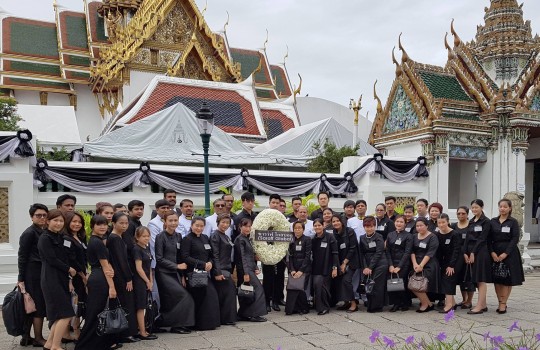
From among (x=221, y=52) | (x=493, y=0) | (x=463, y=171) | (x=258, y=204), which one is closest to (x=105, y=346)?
(x=258, y=204)

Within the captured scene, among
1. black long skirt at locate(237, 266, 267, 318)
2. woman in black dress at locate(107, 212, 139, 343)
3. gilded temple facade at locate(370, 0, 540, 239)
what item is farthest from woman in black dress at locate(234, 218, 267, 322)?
gilded temple facade at locate(370, 0, 540, 239)

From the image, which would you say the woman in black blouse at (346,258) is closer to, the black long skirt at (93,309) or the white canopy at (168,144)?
the black long skirt at (93,309)

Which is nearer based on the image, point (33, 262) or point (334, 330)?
point (33, 262)

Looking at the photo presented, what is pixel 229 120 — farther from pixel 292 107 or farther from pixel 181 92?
pixel 292 107

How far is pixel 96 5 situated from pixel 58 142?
52.0 ft

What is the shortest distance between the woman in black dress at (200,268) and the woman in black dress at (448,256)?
3.11m

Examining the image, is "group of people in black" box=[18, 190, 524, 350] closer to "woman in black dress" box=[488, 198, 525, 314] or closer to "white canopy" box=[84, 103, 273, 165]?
"woman in black dress" box=[488, 198, 525, 314]

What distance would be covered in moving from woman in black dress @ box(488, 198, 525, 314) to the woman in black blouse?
72.6 inches

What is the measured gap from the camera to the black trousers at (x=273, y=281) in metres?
7.48

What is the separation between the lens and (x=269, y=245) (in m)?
7.12

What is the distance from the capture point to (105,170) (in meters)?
9.52

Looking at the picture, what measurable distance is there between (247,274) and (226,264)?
12.1 inches

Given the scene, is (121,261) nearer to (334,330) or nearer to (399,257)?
(334,330)

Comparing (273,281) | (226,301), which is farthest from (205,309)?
(273,281)
